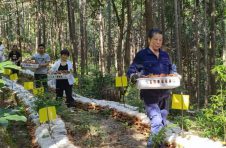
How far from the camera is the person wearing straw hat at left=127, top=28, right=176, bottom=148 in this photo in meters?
5.07

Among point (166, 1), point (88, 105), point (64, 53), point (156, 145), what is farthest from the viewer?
point (166, 1)

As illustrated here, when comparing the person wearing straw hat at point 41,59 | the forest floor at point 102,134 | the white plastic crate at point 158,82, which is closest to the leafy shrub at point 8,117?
the white plastic crate at point 158,82

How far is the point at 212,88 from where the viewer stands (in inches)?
758

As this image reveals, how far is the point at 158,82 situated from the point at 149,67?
341mm

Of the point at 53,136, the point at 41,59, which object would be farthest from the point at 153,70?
the point at 41,59

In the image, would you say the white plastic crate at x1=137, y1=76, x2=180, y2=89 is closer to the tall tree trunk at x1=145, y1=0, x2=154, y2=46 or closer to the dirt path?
the dirt path

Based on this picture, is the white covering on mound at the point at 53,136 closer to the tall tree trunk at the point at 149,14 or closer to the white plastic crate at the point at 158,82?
the white plastic crate at the point at 158,82

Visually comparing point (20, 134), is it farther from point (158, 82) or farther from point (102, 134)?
point (158, 82)

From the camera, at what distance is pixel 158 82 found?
4.90 metres

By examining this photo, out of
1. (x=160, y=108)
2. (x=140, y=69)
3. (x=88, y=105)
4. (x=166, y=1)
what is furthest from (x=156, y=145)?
(x=166, y=1)

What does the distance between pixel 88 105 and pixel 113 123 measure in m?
2.36

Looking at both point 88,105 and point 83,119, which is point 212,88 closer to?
point 88,105

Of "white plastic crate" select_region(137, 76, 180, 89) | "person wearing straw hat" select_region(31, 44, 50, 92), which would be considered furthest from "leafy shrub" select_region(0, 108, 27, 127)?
"person wearing straw hat" select_region(31, 44, 50, 92)

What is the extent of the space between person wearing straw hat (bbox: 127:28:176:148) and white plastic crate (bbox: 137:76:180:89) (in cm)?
20
